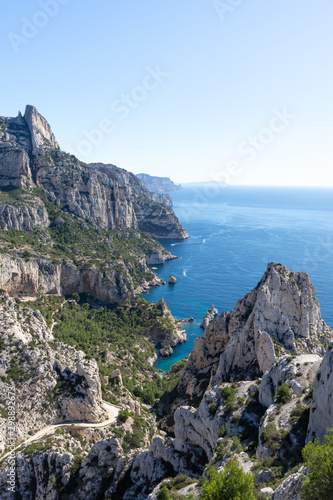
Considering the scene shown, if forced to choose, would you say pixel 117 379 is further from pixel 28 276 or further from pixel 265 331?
pixel 28 276

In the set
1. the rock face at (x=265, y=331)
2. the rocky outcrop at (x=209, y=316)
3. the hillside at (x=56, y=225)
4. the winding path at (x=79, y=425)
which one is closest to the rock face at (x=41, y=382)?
the winding path at (x=79, y=425)

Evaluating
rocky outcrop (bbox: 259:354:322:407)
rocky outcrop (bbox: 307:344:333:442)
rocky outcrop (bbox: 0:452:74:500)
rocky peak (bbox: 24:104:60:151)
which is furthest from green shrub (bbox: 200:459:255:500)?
rocky peak (bbox: 24:104:60:151)

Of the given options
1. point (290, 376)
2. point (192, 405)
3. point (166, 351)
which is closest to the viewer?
point (290, 376)

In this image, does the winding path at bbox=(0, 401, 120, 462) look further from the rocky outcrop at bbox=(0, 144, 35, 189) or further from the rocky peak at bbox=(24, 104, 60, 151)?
the rocky peak at bbox=(24, 104, 60, 151)

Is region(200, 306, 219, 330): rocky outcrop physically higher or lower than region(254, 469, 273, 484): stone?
lower

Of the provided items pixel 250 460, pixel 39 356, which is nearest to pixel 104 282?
pixel 39 356

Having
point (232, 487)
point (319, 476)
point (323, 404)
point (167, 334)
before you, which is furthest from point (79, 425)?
point (167, 334)

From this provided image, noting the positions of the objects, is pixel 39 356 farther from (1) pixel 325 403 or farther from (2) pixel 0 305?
(1) pixel 325 403
